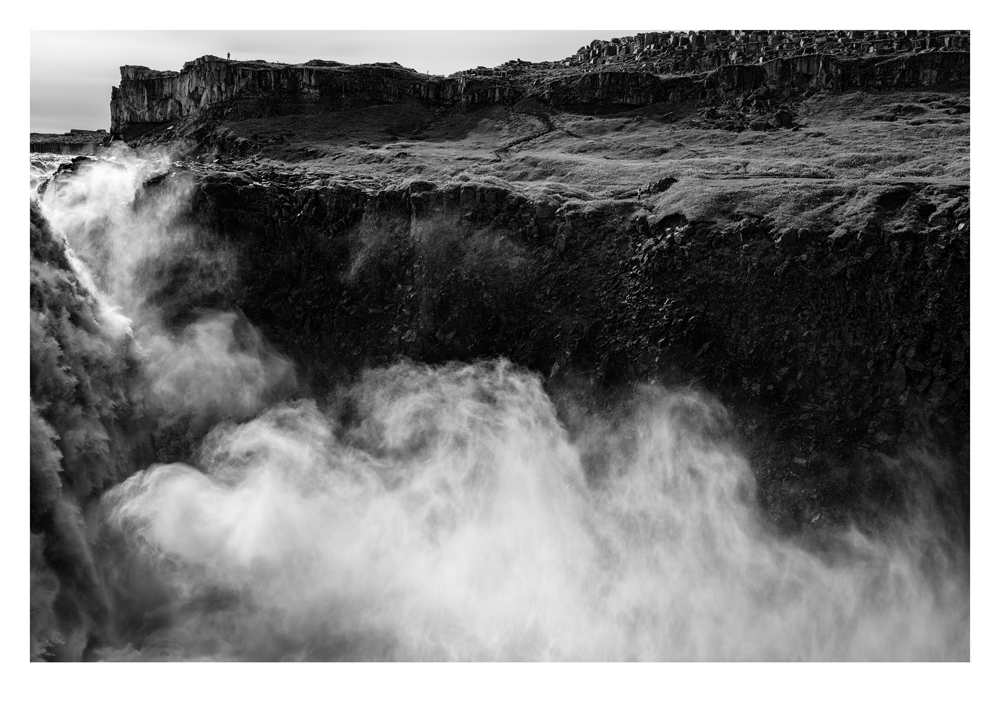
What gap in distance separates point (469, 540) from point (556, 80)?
49354mm

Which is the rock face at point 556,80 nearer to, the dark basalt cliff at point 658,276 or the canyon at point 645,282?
Result: the canyon at point 645,282

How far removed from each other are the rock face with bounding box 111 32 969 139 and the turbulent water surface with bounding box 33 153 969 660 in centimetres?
Answer: 3607

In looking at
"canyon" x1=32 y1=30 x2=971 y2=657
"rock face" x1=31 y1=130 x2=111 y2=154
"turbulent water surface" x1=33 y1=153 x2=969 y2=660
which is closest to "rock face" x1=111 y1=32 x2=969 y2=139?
"rock face" x1=31 y1=130 x2=111 y2=154

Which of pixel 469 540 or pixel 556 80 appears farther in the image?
pixel 556 80

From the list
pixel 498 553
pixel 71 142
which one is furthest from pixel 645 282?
pixel 71 142

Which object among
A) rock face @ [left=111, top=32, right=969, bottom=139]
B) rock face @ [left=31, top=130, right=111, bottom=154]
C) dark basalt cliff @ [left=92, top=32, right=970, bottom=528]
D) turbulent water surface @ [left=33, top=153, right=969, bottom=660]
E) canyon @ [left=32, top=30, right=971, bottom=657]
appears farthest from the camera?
rock face @ [left=111, top=32, right=969, bottom=139]

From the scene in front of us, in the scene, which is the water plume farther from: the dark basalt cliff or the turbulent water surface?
the dark basalt cliff

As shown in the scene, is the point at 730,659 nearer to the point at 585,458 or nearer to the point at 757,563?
the point at 757,563

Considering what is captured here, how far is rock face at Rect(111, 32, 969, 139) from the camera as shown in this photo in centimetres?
5988

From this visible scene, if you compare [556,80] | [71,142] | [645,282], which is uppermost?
[556,80]

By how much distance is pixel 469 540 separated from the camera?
26.9 meters

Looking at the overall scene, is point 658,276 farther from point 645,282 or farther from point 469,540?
point 469,540

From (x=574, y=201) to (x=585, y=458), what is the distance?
13.4 metres

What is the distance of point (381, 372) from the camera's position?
3266 cm
